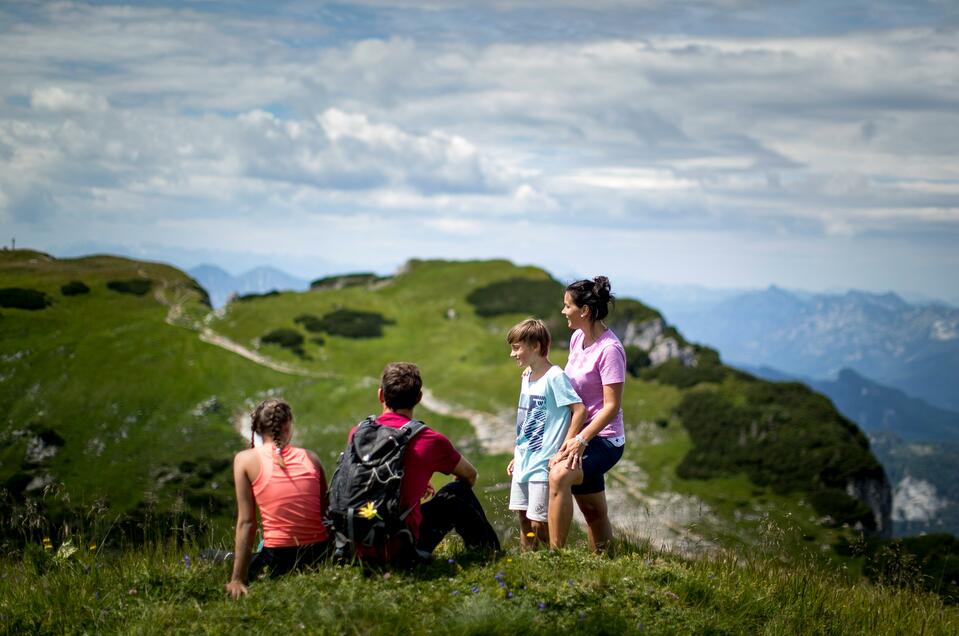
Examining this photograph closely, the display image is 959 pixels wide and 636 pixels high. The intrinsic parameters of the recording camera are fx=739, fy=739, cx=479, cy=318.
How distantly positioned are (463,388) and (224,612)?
229 feet

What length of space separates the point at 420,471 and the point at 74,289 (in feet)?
324

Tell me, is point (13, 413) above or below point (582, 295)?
below

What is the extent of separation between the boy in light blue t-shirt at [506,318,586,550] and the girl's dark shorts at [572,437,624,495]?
32 centimetres

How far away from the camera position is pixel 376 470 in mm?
7449

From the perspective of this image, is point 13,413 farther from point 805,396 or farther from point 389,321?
point 805,396

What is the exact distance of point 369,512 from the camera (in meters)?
7.28

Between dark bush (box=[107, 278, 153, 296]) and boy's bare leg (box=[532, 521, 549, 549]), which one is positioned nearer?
boy's bare leg (box=[532, 521, 549, 549])

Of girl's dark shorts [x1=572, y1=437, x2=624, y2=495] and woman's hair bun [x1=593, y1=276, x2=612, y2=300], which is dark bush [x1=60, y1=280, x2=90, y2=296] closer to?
woman's hair bun [x1=593, y1=276, x2=612, y2=300]

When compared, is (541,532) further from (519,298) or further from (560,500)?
(519,298)

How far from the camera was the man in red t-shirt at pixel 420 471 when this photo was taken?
299 inches

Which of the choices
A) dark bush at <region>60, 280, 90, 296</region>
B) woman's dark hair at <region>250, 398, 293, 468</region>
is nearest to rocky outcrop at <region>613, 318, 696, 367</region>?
dark bush at <region>60, 280, 90, 296</region>

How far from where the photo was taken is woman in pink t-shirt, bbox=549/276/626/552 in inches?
331

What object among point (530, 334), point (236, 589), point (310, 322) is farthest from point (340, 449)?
point (236, 589)

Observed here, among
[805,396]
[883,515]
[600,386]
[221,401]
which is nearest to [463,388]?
[221,401]
